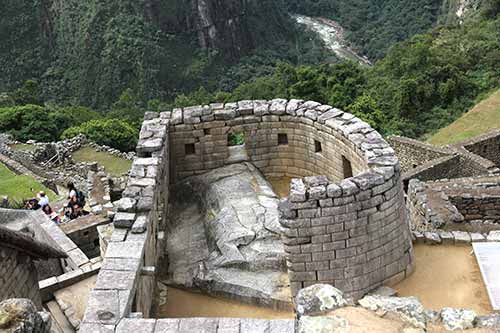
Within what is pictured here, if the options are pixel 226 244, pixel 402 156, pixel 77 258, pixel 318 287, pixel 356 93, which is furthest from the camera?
pixel 356 93

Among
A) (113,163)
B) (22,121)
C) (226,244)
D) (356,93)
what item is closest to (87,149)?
(113,163)

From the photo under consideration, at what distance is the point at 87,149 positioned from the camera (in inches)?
1188

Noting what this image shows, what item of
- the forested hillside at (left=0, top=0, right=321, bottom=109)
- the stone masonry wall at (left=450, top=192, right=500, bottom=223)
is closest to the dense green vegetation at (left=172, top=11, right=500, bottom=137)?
the stone masonry wall at (left=450, top=192, right=500, bottom=223)

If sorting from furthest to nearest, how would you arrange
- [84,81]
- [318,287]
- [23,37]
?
[23,37], [84,81], [318,287]

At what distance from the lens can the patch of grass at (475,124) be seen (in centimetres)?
2133

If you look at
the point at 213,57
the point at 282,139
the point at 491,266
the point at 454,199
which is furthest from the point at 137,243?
the point at 213,57

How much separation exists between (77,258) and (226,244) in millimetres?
3679

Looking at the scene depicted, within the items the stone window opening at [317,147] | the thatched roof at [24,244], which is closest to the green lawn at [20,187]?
the thatched roof at [24,244]

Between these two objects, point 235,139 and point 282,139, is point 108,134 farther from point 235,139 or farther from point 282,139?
point 282,139

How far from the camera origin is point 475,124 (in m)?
22.2

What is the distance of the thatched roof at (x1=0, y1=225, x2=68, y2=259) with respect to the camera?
7895 millimetres

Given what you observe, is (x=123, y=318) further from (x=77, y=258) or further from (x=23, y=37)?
(x=23, y=37)

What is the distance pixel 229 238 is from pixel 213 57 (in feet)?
248

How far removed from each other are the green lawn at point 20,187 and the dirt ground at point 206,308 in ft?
43.0
